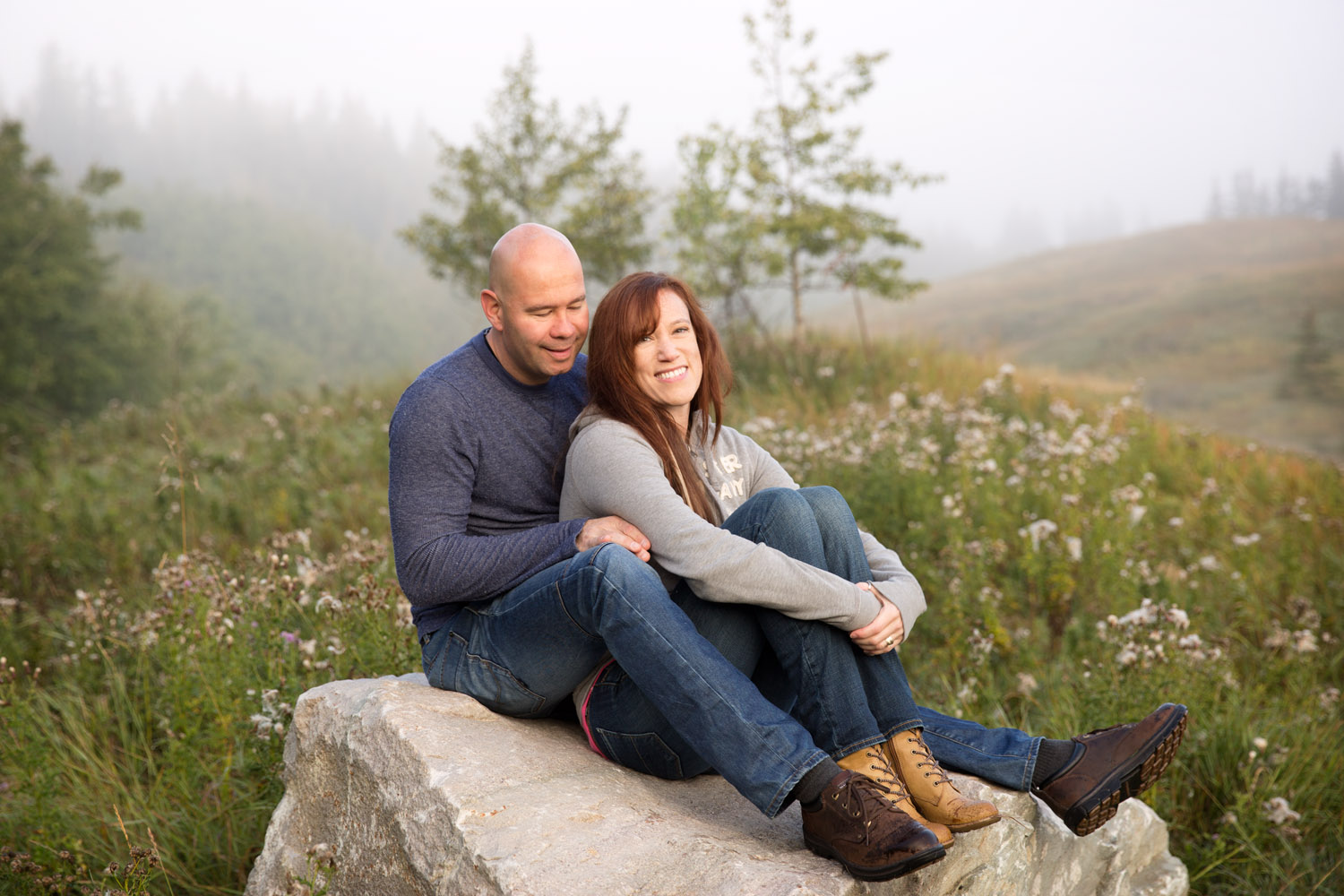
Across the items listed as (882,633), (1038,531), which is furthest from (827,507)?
(1038,531)

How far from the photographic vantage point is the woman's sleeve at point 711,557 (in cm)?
231

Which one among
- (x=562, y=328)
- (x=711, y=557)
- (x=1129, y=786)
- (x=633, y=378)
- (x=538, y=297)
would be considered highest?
(x=538, y=297)

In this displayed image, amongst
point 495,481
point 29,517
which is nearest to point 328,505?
point 29,517

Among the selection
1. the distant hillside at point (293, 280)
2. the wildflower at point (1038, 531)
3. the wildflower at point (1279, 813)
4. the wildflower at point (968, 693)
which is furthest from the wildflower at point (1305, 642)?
the distant hillside at point (293, 280)

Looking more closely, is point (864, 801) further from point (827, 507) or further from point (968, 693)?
point (968, 693)

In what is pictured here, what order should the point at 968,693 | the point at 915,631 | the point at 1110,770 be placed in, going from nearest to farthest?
1. the point at 1110,770
2. the point at 968,693
3. the point at 915,631

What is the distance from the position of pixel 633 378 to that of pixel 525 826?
51.7 inches

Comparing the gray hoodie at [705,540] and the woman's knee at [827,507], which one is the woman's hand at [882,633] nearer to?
the gray hoodie at [705,540]

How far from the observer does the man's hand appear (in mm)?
2428

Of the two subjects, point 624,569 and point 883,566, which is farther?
point 883,566

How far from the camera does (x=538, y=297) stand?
2.81 m

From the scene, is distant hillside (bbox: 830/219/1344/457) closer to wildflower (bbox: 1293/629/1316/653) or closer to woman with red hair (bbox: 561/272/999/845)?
wildflower (bbox: 1293/629/1316/653)

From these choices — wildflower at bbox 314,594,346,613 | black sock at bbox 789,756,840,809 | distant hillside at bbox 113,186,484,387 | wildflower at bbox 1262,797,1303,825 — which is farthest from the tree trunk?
distant hillside at bbox 113,186,484,387

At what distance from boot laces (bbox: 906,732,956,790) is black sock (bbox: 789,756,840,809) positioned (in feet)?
1.03
